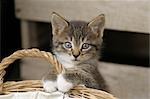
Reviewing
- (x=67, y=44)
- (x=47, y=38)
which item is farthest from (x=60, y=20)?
(x=47, y=38)

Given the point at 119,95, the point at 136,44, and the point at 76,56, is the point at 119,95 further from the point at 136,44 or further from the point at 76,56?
the point at 76,56

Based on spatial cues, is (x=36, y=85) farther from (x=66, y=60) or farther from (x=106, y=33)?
(x=106, y=33)

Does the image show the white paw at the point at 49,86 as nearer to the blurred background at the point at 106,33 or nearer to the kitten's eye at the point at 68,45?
the kitten's eye at the point at 68,45

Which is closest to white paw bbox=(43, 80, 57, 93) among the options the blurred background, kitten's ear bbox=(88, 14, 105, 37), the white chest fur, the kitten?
the kitten

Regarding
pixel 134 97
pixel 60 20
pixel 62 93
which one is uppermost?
pixel 60 20

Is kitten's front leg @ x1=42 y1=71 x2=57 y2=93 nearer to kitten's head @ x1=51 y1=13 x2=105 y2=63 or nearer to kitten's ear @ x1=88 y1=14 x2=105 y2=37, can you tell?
kitten's head @ x1=51 y1=13 x2=105 y2=63

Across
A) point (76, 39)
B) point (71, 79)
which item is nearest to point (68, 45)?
point (76, 39)

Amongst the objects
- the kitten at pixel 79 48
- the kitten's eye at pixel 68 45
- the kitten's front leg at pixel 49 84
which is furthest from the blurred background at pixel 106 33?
the kitten's front leg at pixel 49 84
